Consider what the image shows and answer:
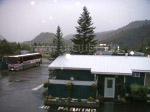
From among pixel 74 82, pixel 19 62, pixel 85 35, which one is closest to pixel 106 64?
pixel 74 82

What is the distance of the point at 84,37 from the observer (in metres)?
50.7

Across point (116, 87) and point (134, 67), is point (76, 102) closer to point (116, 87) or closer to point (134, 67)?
point (116, 87)

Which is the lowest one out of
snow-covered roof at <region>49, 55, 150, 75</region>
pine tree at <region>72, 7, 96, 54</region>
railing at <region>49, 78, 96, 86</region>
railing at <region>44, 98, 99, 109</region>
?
railing at <region>44, 98, 99, 109</region>

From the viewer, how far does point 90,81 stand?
1652 cm

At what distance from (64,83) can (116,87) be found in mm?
5032

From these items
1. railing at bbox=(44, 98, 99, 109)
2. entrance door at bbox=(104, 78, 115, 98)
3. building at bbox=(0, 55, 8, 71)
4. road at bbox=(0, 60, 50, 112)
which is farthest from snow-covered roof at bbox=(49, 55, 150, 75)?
building at bbox=(0, 55, 8, 71)

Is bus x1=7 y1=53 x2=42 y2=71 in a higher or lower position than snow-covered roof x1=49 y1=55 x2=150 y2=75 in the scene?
lower

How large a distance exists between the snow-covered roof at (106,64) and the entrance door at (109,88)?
1.17m

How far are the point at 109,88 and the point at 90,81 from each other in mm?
2541

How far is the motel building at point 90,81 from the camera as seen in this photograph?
16.5 m

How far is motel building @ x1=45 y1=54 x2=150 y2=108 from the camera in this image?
16531mm

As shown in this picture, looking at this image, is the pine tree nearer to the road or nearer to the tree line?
the tree line

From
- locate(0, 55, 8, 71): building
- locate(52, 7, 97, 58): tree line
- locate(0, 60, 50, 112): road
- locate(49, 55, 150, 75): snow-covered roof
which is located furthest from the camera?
locate(52, 7, 97, 58): tree line

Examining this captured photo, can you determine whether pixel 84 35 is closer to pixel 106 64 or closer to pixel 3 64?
pixel 3 64
